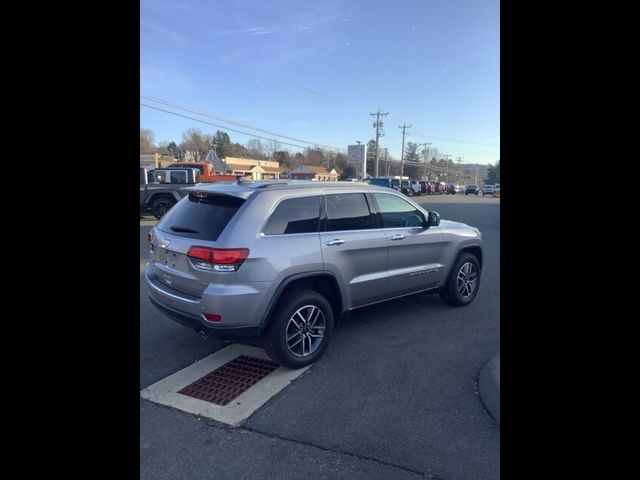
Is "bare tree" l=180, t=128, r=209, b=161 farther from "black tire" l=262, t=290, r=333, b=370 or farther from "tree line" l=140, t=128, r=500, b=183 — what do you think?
"black tire" l=262, t=290, r=333, b=370

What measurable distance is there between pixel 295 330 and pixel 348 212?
1.44 metres

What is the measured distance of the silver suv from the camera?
11.0 ft

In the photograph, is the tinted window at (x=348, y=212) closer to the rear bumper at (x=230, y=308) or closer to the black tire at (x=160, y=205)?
the rear bumper at (x=230, y=308)

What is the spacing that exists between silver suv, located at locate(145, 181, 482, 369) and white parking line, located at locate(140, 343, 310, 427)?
0.73ft

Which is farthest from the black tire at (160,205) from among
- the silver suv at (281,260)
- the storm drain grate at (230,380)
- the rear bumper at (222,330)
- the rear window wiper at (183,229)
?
the rear bumper at (222,330)

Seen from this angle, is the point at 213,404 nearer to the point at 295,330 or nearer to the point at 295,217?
the point at 295,330

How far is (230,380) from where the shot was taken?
11.9 feet

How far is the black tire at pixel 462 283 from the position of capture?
5430mm

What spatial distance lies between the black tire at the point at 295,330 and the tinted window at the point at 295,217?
2.05 feet

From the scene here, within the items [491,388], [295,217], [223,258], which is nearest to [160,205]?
[295,217]

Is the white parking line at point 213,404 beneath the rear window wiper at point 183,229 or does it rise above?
beneath
